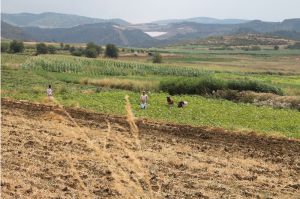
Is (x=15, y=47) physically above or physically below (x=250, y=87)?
below

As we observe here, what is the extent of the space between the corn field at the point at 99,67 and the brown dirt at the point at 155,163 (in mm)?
41944

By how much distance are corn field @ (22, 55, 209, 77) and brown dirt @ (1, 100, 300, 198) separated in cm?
4194

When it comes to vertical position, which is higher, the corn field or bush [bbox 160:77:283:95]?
bush [bbox 160:77:283:95]

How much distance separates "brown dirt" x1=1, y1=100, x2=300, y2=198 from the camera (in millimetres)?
10867

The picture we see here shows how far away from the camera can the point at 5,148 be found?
14547mm

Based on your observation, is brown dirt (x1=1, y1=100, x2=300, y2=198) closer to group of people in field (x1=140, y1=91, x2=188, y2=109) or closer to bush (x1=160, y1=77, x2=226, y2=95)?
group of people in field (x1=140, y1=91, x2=188, y2=109)

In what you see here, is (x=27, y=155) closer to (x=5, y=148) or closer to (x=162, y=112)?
(x=5, y=148)

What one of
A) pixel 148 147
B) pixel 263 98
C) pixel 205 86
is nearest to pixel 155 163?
pixel 148 147

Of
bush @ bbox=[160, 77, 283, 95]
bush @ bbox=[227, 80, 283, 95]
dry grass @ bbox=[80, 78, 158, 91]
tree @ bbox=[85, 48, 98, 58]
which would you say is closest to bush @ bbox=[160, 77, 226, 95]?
bush @ bbox=[160, 77, 283, 95]

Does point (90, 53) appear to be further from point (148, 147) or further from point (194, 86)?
point (148, 147)

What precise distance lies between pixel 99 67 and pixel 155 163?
51.4 metres

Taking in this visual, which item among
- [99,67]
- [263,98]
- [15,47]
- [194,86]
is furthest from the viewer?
[15,47]

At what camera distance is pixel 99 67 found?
64250 mm

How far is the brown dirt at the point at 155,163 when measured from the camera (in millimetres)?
10867
